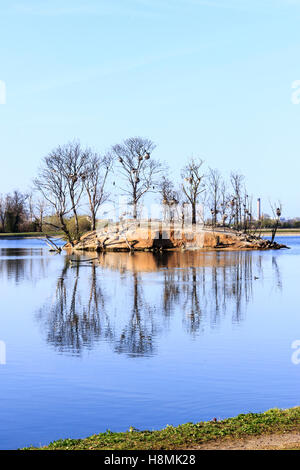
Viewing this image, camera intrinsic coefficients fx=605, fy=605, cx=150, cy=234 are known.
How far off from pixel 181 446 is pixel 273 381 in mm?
4353

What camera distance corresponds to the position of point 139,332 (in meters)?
16.8

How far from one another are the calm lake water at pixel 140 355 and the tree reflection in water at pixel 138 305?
50 mm

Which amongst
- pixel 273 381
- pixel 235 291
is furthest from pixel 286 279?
pixel 273 381

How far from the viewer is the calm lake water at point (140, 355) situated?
383 inches

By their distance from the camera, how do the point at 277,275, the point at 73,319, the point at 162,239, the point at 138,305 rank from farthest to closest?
the point at 162,239 → the point at 277,275 → the point at 138,305 → the point at 73,319

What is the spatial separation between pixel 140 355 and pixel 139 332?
9.23 feet

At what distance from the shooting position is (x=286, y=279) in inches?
1217

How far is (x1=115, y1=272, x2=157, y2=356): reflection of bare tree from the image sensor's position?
14.6 meters

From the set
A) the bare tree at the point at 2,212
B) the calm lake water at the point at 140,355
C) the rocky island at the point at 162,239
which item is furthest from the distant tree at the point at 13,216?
the calm lake water at the point at 140,355

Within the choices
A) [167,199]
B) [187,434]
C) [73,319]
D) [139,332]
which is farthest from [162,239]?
[187,434]

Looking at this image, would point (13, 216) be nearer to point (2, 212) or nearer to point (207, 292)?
point (2, 212)

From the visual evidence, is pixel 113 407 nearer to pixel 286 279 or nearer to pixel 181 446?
pixel 181 446

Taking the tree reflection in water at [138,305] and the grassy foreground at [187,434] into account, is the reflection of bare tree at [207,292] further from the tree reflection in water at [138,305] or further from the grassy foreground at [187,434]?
the grassy foreground at [187,434]

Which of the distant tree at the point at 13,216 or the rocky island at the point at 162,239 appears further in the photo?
the distant tree at the point at 13,216
